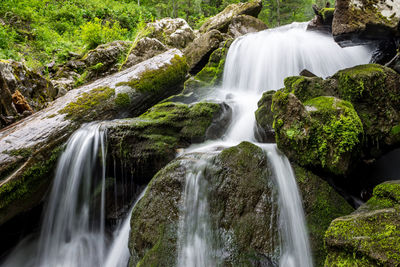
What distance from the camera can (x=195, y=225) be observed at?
2.81 metres

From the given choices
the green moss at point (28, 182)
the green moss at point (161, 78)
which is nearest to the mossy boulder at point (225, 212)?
the green moss at point (28, 182)

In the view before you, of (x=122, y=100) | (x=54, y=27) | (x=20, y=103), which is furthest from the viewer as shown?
(x=54, y=27)

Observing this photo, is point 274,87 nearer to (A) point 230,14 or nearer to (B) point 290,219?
(B) point 290,219

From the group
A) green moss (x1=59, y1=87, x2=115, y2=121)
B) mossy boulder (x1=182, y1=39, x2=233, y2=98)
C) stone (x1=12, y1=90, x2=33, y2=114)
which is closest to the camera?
green moss (x1=59, y1=87, x2=115, y2=121)

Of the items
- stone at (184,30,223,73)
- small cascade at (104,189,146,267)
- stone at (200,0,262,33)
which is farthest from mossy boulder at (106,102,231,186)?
stone at (200,0,262,33)

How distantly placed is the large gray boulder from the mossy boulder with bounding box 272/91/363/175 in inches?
130

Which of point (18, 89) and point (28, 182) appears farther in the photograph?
point (18, 89)

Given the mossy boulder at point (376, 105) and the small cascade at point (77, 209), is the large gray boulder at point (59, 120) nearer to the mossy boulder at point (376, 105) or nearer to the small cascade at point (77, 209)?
the small cascade at point (77, 209)

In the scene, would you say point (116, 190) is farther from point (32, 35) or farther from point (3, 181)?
point (32, 35)

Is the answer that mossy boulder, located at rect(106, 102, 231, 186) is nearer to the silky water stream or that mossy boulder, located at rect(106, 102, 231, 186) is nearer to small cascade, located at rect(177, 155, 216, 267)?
the silky water stream

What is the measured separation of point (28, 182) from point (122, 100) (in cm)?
235

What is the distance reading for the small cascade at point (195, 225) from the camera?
2.63m

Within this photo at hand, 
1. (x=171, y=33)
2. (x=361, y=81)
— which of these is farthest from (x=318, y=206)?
(x=171, y=33)

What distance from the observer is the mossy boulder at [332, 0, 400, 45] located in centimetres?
405
